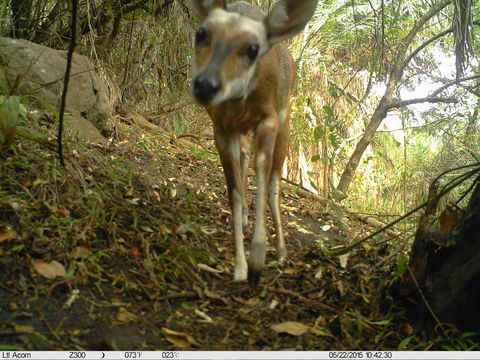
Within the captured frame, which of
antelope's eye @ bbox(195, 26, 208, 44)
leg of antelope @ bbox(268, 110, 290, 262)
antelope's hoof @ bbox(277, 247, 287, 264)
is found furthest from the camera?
leg of antelope @ bbox(268, 110, 290, 262)

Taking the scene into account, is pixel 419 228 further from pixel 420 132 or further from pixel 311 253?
pixel 420 132

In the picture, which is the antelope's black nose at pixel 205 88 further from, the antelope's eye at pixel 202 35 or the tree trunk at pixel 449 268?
the tree trunk at pixel 449 268

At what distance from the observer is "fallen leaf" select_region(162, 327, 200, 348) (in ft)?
7.43

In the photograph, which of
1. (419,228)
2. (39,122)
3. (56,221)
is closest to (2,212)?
(56,221)

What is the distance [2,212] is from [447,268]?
2.67 metres

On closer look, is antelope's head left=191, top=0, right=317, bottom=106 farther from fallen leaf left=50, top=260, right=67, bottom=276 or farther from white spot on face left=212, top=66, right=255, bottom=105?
fallen leaf left=50, top=260, right=67, bottom=276

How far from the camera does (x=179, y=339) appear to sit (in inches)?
90.2

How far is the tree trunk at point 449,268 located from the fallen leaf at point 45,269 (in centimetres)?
204

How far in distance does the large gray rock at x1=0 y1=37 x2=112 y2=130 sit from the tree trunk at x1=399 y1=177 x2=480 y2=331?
10.4 feet

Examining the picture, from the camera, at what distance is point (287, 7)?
3057 millimetres

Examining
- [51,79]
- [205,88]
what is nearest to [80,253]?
[205,88]

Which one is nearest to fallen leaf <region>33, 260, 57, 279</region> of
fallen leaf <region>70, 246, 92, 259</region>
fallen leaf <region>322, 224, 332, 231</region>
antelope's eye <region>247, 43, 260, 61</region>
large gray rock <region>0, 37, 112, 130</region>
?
fallen leaf <region>70, 246, 92, 259</region>

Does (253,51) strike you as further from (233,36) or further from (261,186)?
(261,186)

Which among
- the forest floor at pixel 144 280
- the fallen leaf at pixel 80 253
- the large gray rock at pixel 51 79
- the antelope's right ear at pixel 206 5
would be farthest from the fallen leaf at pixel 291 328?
the large gray rock at pixel 51 79
